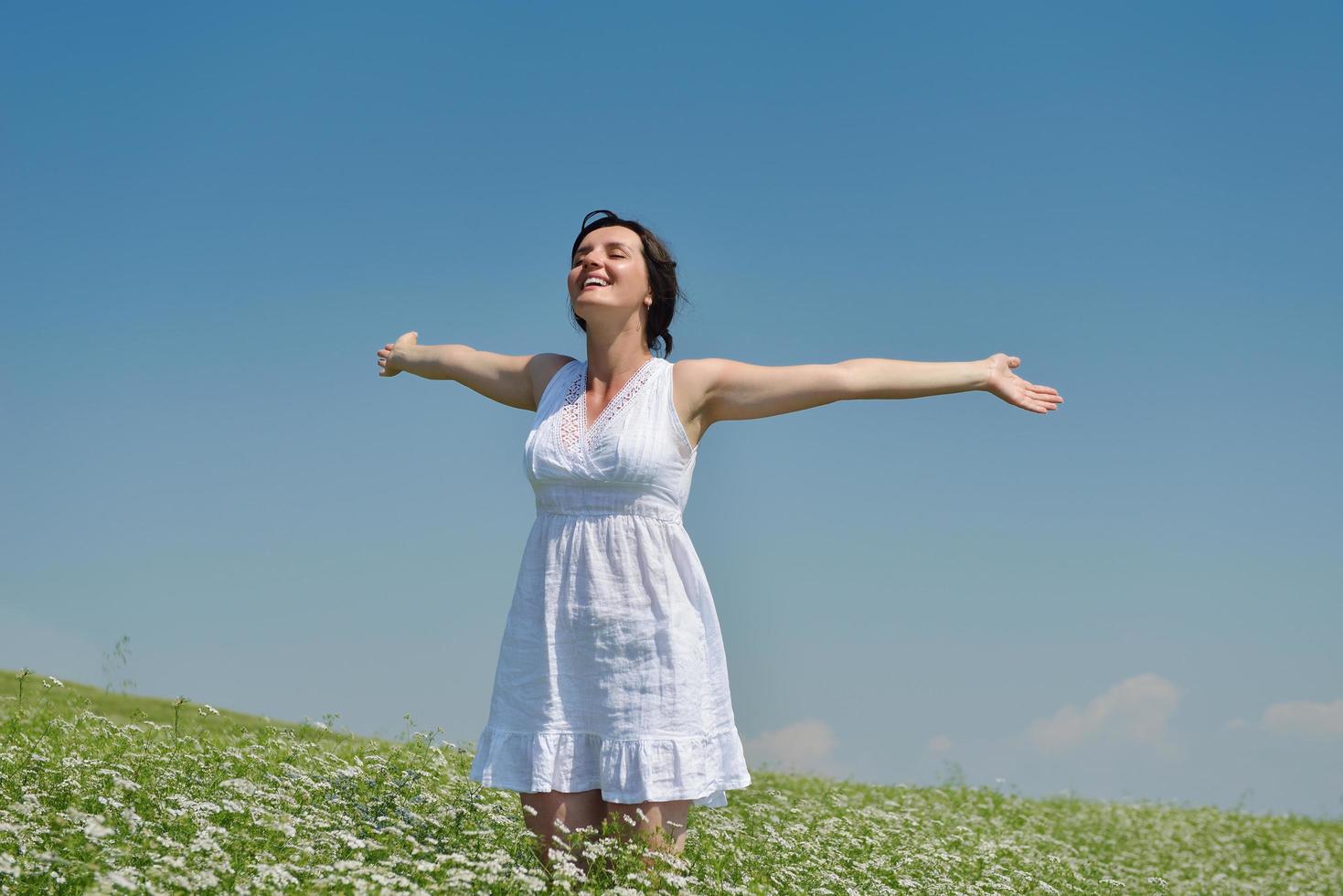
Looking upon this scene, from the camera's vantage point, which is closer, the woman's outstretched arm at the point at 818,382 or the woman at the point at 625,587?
the woman at the point at 625,587

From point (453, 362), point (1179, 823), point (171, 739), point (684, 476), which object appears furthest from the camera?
point (1179, 823)

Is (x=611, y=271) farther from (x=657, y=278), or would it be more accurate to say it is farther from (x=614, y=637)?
(x=614, y=637)

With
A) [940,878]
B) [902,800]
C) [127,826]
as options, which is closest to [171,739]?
[127,826]

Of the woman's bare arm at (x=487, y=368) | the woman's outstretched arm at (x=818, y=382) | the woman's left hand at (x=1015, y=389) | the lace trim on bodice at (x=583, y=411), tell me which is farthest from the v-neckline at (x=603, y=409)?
the woman's left hand at (x=1015, y=389)

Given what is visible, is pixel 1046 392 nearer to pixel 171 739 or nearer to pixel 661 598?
pixel 661 598

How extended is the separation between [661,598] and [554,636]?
0.46 meters

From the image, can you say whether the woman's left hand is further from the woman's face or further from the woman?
the woman's face

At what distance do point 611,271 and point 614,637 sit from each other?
1.60 metres

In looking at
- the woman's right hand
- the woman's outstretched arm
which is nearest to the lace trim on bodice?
the woman's outstretched arm

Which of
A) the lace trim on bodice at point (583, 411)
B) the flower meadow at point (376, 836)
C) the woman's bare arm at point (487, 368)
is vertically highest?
the woman's bare arm at point (487, 368)

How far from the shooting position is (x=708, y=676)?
15.7 feet

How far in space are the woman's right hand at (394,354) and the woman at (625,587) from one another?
143 cm

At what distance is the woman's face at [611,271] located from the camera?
16.6ft

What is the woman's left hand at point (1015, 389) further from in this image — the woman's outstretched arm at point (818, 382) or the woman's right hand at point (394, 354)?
the woman's right hand at point (394, 354)
